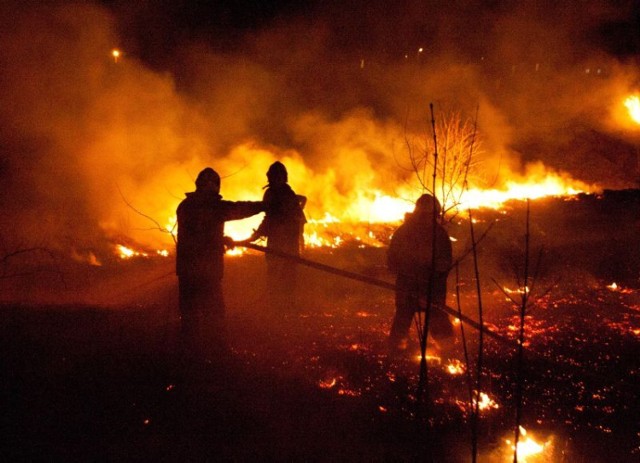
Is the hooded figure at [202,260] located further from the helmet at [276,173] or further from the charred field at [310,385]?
the helmet at [276,173]

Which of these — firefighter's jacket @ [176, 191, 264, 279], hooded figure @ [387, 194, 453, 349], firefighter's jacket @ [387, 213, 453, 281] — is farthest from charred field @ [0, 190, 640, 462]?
→ firefighter's jacket @ [176, 191, 264, 279]

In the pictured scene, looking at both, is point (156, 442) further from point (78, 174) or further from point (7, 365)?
point (78, 174)

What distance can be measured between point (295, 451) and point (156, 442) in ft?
3.17

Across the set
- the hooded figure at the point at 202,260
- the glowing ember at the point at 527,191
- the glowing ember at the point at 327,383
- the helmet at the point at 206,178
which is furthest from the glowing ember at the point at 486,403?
the glowing ember at the point at 527,191

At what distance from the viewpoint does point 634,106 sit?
72.1ft

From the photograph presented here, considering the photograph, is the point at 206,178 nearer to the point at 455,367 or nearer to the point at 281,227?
the point at 281,227

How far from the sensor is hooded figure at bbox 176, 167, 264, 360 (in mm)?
4578

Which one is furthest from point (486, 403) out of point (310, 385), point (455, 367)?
point (310, 385)

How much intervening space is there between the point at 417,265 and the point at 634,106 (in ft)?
76.2

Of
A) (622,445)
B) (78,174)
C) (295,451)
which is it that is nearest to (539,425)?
(622,445)

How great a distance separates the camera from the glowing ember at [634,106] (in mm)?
21469

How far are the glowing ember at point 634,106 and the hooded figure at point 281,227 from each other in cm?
2232

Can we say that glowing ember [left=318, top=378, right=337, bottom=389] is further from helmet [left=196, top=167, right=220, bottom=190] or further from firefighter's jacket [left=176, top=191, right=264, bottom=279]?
helmet [left=196, top=167, right=220, bottom=190]

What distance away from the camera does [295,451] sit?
10.3 feet
